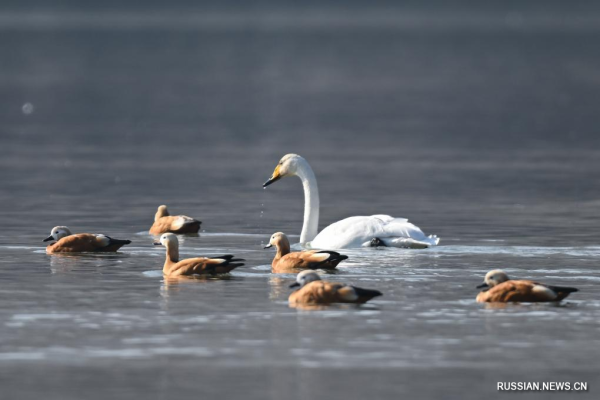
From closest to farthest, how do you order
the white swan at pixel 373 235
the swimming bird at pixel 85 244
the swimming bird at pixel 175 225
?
1. the swimming bird at pixel 85 244
2. the white swan at pixel 373 235
3. the swimming bird at pixel 175 225

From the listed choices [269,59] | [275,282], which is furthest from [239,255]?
[269,59]

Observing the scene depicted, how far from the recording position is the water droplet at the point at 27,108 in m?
61.6

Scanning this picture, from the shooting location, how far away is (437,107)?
221 feet

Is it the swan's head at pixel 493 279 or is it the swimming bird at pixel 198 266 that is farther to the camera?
the swimming bird at pixel 198 266

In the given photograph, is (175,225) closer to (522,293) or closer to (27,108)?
(522,293)

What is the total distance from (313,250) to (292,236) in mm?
4354

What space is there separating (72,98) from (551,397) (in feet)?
193

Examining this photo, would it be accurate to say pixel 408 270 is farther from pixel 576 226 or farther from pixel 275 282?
pixel 576 226

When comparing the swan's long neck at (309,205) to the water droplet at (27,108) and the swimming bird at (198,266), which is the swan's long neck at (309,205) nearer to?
the swimming bird at (198,266)

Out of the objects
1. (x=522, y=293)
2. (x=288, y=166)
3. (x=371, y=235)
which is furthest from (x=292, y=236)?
(x=522, y=293)

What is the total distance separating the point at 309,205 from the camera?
25.6 meters

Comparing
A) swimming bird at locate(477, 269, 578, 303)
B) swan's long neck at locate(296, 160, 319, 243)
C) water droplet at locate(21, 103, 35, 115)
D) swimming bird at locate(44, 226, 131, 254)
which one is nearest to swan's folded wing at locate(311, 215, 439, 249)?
swan's long neck at locate(296, 160, 319, 243)

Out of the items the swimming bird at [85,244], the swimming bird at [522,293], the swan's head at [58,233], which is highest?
the swan's head at [58,233]

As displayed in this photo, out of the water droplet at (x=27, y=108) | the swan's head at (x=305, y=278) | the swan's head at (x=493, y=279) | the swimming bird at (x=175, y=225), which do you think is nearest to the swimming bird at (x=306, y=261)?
the swan's head at (x=305, y=278)
